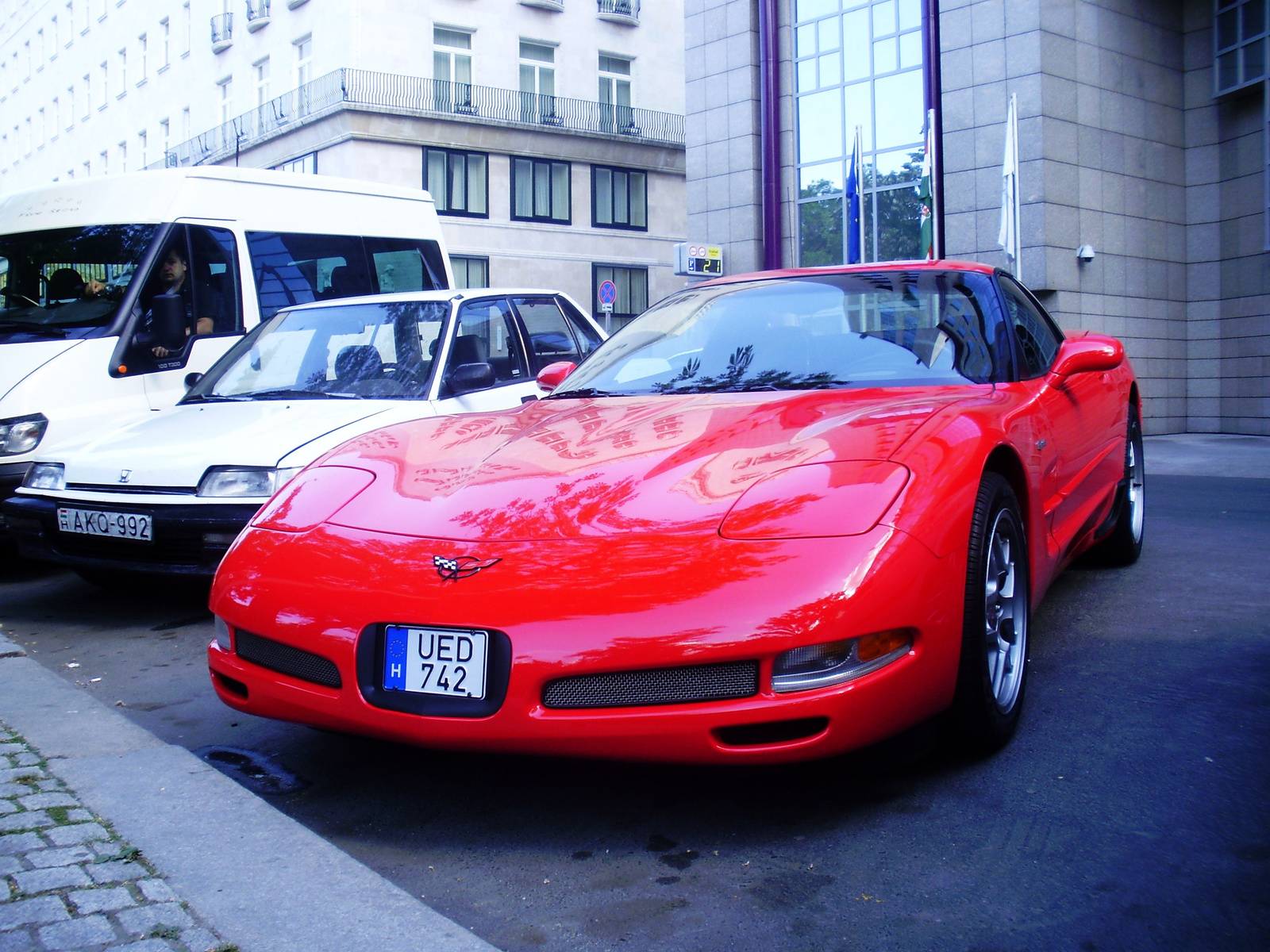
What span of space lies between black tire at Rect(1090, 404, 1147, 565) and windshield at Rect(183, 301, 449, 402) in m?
3.25

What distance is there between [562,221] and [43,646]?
31.4 meters

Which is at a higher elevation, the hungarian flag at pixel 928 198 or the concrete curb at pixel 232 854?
the hungarian flag at pixel 928 198

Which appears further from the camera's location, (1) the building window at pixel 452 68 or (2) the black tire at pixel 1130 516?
(1) the building window at pixel 452 68

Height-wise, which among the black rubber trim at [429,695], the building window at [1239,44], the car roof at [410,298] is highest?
the building window at [1239,44]

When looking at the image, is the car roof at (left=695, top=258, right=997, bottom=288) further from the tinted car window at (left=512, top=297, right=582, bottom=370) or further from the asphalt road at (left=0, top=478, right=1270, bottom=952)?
the tinted car window at (left=512, top=297, right=582, bottom=370)

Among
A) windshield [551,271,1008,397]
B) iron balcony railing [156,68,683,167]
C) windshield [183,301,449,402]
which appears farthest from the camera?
iron balcony railing [156,68,683,167]

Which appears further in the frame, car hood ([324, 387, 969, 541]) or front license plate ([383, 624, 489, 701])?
car hood ([324, 387, 969, 541])

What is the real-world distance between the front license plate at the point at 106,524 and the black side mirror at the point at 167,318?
2142 mm

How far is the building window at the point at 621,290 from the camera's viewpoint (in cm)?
3578

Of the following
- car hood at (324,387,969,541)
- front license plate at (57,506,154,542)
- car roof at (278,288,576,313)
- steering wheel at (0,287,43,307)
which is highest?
steering wheel at (0,287,43,307)

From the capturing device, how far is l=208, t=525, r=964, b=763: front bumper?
245 centimetres

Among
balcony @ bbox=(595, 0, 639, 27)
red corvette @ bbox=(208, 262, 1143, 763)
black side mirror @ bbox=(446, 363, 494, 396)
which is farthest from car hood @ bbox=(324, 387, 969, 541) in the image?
balcony @ bbox=(595, 0, 639, 27)

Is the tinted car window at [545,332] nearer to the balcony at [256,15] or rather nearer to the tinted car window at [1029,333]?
the tinted car window at [1029,333]

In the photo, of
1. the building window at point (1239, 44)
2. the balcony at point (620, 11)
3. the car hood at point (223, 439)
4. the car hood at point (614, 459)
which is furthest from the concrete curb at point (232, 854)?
the balcony at point (620, 11)
